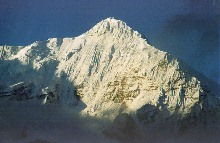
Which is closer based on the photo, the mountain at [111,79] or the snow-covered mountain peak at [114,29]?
the mountain at [111,79]

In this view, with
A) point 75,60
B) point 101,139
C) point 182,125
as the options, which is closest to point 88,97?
point 75,60

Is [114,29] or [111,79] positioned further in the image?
[114,29]

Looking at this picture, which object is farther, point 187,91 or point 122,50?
point 122,50

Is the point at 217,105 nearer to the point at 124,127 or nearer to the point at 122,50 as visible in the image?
the point at 124,127

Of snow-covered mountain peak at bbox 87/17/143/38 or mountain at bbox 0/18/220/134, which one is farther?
snow-covered mountain peak at bbox 87/17/143/38

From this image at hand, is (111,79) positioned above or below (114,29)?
below

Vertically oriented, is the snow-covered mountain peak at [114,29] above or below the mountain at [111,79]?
above

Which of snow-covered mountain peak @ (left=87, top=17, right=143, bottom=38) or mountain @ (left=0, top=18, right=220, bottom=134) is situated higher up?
snow-covered mountain peak @ (left=87, top=17, right=143, bottom=38)

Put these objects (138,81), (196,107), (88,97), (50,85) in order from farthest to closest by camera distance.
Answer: (50,85), (88,97), (138,81), (196,107)
